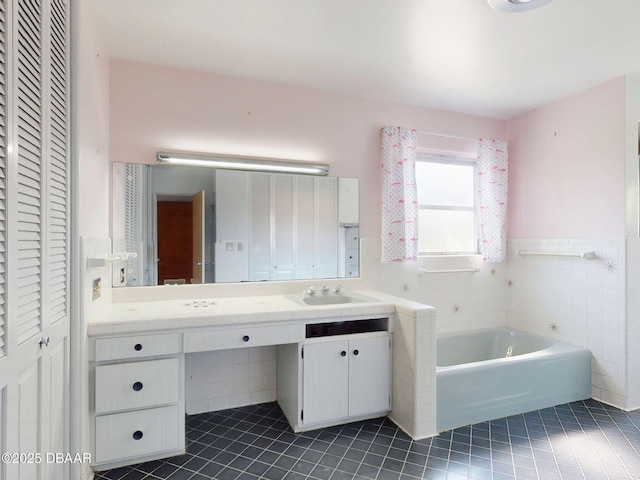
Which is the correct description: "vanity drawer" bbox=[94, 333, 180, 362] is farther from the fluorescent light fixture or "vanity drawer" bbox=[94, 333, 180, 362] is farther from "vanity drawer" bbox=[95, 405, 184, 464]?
the fluorescent light fixture

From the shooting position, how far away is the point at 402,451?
2061mm

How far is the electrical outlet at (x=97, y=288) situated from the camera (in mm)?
1946

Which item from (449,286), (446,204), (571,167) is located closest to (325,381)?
(449,286)

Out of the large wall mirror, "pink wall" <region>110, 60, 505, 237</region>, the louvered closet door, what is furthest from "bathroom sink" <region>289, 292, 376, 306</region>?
the louvered closet door

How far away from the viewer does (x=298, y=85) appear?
278cm

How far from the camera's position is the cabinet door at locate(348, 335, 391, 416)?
2291mm

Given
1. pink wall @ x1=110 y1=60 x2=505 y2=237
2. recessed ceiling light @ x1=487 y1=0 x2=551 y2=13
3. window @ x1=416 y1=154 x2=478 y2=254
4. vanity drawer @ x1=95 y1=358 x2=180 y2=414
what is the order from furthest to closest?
window @ x1=416 y1=154 x2=478 y2=254
pink wall @ x1=110 y1=60 x2=505 y2=237
vanity drawer @ x1=95 y1=358 x2=180 y2=414
recessed ceiling light @ x1=487 y1=0 x2=551 y2=13

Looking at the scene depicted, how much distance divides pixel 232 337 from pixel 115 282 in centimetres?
94

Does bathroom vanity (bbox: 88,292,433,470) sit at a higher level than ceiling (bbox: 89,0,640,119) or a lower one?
lower

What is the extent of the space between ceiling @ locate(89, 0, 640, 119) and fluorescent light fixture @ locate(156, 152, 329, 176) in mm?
596

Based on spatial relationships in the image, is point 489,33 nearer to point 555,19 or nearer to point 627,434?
point 555,19

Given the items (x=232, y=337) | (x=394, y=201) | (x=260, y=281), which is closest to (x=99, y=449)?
(x=232, y=337)

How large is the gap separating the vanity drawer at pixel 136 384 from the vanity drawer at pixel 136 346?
1.8 inches

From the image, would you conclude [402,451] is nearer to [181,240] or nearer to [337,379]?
[337,379]
